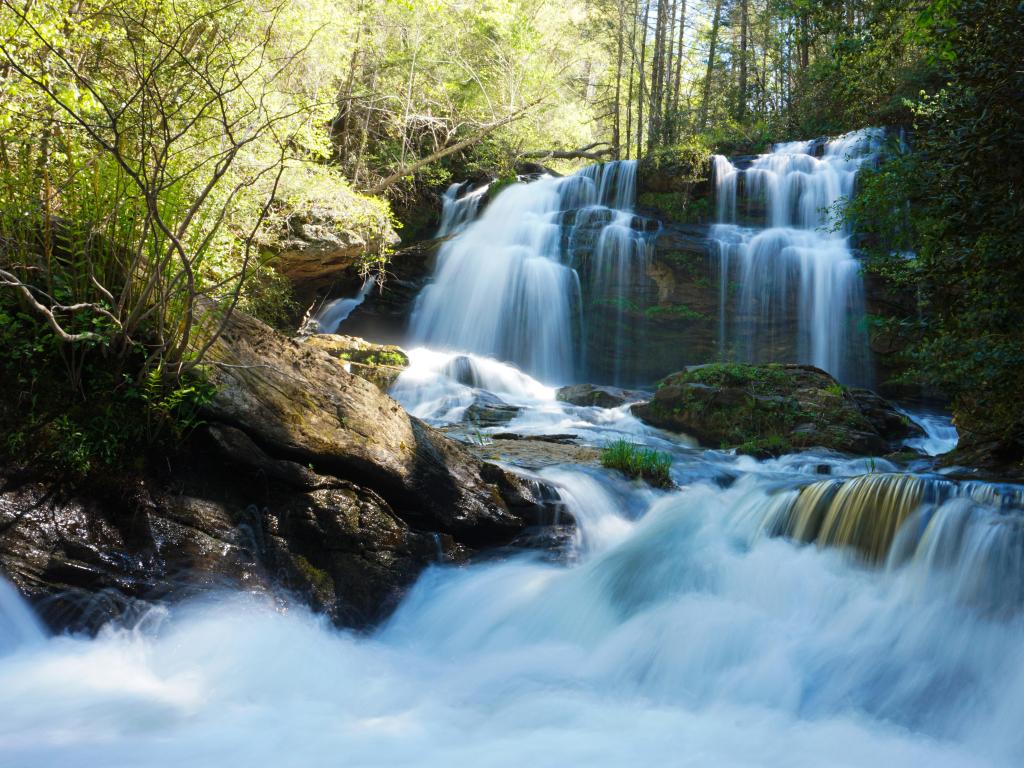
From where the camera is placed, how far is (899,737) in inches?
135

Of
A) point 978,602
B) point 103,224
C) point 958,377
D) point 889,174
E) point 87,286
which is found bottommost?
point 978,602

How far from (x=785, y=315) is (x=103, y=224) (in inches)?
527

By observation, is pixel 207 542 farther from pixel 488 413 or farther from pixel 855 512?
pixel 488 413

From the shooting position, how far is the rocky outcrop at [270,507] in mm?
3773

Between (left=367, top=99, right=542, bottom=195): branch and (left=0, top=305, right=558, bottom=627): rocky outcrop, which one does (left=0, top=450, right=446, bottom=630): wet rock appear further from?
(left=367, top=99, right=542, bottom=195): branch

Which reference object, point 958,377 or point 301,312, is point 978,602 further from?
point 301,312

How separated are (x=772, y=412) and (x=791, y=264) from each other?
20.5 ft

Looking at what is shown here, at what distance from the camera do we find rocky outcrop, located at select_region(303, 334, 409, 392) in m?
11.4

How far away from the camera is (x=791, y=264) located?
14.7m

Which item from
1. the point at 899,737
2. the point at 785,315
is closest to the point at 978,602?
the point at 899,737

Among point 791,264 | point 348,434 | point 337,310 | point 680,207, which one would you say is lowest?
point 348,434

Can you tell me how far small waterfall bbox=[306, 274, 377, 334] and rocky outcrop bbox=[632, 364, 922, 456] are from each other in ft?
27.6

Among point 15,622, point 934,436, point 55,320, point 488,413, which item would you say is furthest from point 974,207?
point 488,413

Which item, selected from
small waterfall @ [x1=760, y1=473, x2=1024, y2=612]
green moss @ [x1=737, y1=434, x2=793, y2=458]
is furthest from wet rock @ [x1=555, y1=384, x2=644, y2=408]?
small waterfall @ [x1=760, y1=473, x2=1024, y2=612]
